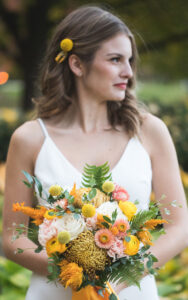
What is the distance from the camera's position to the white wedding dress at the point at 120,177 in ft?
8.38

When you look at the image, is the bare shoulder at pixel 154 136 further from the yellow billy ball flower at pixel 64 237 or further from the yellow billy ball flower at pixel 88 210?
the yellow billy ball flower at pixel 64 237

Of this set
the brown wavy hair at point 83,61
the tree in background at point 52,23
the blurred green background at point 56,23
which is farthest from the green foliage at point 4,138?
the brown wavy hair at point 83,61

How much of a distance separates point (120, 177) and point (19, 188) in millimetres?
579

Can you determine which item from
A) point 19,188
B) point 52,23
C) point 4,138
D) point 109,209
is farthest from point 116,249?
point 52,23

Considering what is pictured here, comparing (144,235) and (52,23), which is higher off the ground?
(52,23)

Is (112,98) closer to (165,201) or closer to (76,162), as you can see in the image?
(76,162)

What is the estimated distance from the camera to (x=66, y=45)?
9.09 feet

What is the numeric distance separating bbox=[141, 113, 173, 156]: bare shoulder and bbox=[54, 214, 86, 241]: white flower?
0.92 m

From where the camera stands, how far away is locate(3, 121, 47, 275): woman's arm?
2.54 m

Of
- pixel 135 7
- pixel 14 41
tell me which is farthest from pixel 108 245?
pixel 14 41

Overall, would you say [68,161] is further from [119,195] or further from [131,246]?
[131,246]

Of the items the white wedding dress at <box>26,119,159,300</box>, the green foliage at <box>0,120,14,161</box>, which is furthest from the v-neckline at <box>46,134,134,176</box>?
the green foliage at <box>0,120,14,161</box>

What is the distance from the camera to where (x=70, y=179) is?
2.62 meters

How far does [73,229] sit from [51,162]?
873mm
